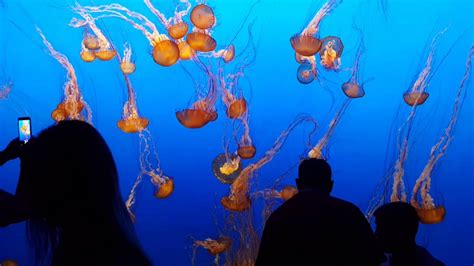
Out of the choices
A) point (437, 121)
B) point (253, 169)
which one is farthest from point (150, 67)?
point (437, 121)

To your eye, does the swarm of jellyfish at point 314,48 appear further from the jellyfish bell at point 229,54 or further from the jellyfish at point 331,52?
the jellyfish bell at point 229,54

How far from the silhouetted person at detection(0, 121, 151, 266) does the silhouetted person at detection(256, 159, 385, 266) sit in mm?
1129

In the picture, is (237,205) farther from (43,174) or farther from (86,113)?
(43,174)

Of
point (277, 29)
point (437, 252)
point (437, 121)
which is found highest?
Answer: point (277, 29)

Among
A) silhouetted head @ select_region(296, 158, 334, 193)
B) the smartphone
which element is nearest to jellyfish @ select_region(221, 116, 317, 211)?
the smartphone

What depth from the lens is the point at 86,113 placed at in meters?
5.58

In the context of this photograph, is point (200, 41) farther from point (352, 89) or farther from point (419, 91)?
point (419, 91)

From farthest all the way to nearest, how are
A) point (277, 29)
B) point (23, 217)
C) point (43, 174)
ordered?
1. point (277, 29)
2. point (23, 217)
3. point (43, 174)

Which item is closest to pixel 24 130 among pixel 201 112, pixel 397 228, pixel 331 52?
pixel 397 228

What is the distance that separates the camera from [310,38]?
195 inches

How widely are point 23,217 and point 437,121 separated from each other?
5.06m

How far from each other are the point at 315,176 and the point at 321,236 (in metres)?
0.26

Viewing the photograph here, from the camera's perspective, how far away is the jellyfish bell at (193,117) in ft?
16.6

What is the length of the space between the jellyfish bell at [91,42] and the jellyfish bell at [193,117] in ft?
3.85
